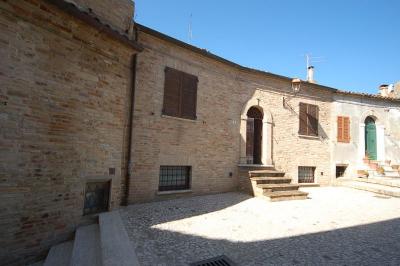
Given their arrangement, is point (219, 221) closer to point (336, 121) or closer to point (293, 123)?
point (293, 123)

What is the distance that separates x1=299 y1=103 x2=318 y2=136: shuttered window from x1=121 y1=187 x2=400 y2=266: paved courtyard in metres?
4.65

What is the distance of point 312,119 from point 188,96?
699 centimetres

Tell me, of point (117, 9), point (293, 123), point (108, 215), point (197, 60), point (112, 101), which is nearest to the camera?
point (108, 215)

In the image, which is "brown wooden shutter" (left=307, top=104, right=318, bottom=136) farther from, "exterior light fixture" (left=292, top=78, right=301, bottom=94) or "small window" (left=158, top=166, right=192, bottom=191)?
"small window" (left=158, top=166, right=192, bottom=191)

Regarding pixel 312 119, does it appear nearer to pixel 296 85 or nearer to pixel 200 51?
pixel 296 85

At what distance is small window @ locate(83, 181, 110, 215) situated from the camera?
539cm

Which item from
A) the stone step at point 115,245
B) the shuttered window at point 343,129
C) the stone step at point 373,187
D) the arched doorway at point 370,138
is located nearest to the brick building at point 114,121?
the stone step at point 115,245

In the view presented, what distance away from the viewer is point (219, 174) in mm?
9047

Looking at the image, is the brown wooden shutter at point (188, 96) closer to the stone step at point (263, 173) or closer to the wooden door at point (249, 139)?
the wooden door at point (249, 139)

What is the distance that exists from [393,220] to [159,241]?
19.0ft

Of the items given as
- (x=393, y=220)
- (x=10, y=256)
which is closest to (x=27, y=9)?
(x=10, y=256)

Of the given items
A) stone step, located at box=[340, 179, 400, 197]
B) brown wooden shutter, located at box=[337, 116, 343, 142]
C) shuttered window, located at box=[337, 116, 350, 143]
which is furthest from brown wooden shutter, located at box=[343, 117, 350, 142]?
stone step, located at box=[340, 179, 400, 197]

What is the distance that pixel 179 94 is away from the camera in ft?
27.2

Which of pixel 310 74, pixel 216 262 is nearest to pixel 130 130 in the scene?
pixel 216 262
